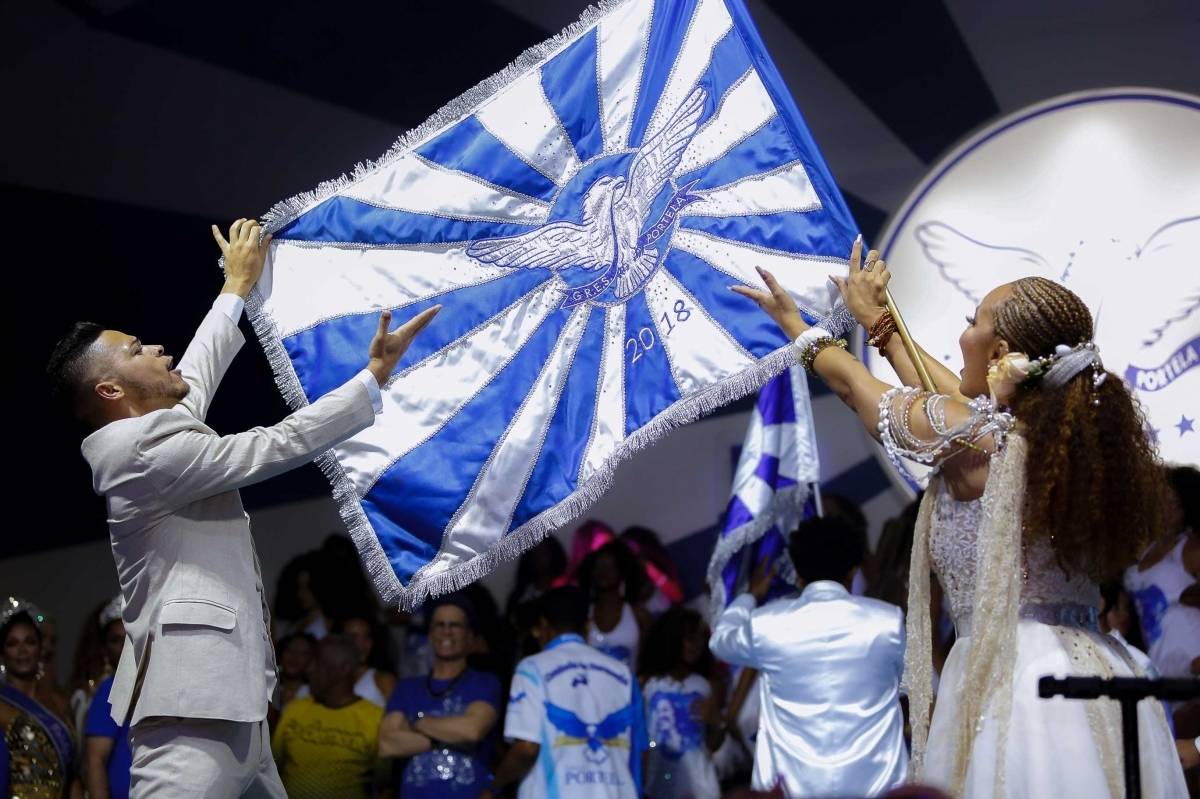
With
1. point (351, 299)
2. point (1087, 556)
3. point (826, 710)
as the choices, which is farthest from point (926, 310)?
point (1087, 556)

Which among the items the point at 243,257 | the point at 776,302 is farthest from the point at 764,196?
the point at 243,257

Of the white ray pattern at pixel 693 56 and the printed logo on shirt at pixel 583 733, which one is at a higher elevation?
the white ray pattern at pixel 693 56

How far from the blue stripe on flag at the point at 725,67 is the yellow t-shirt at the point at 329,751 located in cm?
277

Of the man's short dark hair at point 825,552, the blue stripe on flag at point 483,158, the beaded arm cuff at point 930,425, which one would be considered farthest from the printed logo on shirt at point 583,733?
the beaded arm cuff at point 930,425

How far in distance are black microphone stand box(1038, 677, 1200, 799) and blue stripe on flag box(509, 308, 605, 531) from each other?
1.51 m

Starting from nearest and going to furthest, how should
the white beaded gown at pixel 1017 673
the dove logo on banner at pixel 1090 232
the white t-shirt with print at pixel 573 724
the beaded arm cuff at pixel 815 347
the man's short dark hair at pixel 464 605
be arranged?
the white beaded gown at pixel 1017 673
the beaded arm cuff at pixel 815 347
the white t-shirt with print at pixel 573 724
the man's short dark hair at pixel 464 605
the dove logo on banner at pixel 1090 232

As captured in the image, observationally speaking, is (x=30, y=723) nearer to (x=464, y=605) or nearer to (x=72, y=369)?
(x=464, y=605)

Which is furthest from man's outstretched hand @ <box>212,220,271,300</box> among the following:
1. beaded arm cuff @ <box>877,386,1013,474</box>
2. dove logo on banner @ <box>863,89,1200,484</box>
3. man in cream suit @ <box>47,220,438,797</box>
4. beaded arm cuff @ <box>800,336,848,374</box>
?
dove logo on banner @ <box>863,89,1200,484</box>

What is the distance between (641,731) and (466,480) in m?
1.87

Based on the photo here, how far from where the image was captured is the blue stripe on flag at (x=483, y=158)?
3602 millimetres

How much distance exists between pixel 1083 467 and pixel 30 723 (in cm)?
386

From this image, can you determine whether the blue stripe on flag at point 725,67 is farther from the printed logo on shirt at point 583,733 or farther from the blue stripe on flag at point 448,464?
the printed logo on shirt at point 583,733

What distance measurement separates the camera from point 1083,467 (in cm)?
258

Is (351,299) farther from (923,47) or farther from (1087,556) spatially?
(923,47)
